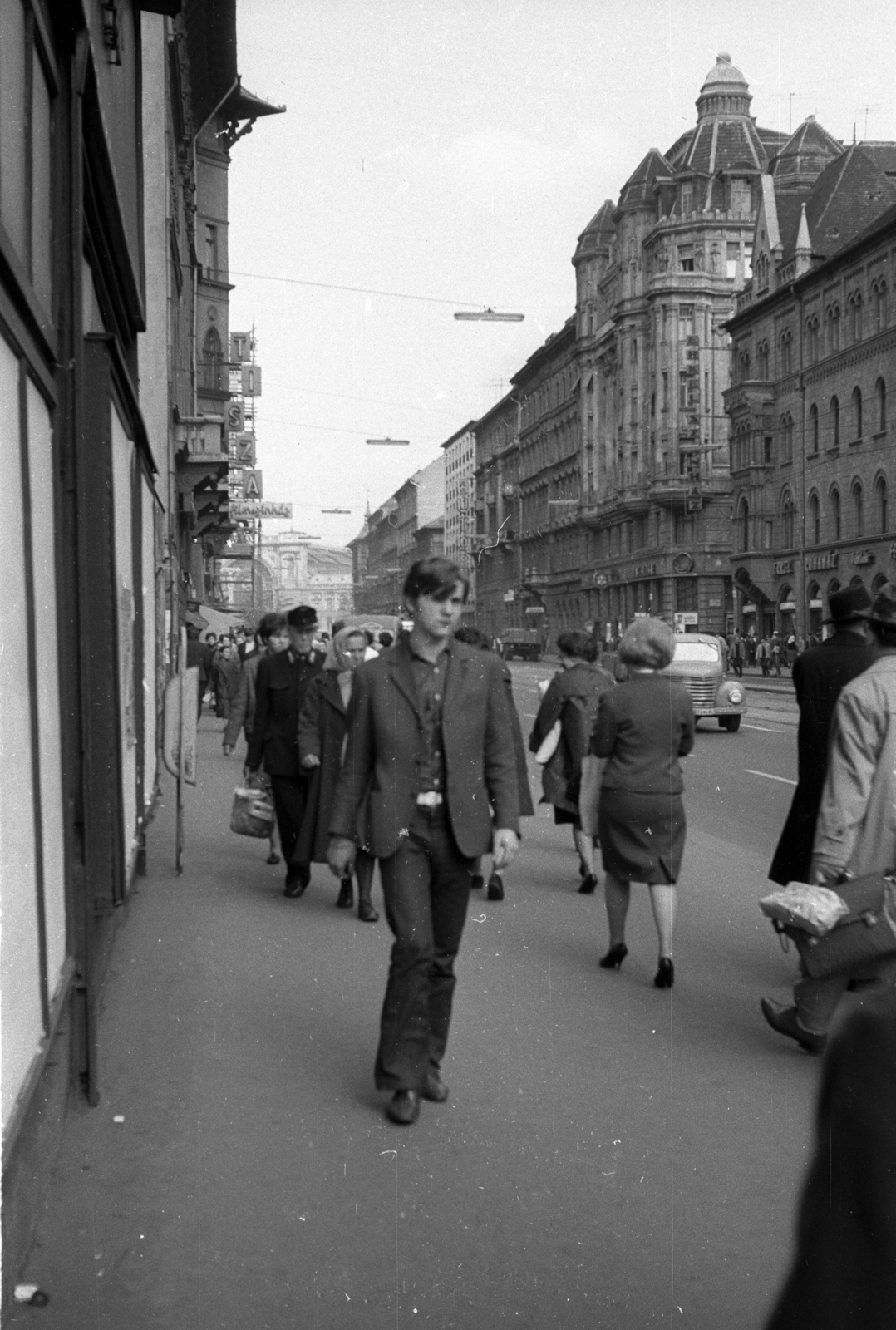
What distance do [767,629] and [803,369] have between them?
1131 cm

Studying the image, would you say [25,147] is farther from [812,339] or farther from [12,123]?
[812,339]

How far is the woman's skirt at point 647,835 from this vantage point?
732 cm

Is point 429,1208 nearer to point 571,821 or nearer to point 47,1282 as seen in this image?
point 47,1282

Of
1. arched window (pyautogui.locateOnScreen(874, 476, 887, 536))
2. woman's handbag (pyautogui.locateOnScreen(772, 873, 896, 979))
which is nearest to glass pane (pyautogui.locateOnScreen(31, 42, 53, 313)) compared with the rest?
woman's handbag (pyautogui.locateOnScreen(772, 873, 896, 979))

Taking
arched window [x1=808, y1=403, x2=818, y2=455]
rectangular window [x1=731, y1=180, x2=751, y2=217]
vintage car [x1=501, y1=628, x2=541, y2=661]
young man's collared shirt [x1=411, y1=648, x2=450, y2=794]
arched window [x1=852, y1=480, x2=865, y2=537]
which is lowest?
vintage car [x1=501, y1=628, x2=541, y2=661]

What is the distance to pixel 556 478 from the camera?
330 feet

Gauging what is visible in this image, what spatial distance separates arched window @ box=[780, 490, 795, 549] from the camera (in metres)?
62.0

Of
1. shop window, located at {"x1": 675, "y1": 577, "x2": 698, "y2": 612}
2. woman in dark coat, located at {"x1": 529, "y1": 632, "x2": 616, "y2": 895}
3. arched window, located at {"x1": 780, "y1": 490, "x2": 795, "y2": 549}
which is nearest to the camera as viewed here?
woman in dark coat, located at {"x1": 529, "y1": 632, "x2": 616, "y2": 895}

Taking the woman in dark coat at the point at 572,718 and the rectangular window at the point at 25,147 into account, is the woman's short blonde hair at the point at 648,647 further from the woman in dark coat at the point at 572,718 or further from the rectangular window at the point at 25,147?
the rectangular window at the point at 25,147

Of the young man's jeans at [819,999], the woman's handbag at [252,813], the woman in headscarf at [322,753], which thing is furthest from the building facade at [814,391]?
the young man's jeans at [819,999]

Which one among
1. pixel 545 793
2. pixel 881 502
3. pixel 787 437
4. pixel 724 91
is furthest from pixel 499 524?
pixel 545 793

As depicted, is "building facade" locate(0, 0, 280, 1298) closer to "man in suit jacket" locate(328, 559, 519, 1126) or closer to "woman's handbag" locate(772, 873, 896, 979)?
"man in suit jacket" locate(328, 559, 519, 1126)

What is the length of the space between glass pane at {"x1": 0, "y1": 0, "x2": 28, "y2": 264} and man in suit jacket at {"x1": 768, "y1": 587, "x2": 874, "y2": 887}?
13.7 ft

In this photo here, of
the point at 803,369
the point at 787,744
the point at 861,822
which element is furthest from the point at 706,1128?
the point at 803,369
